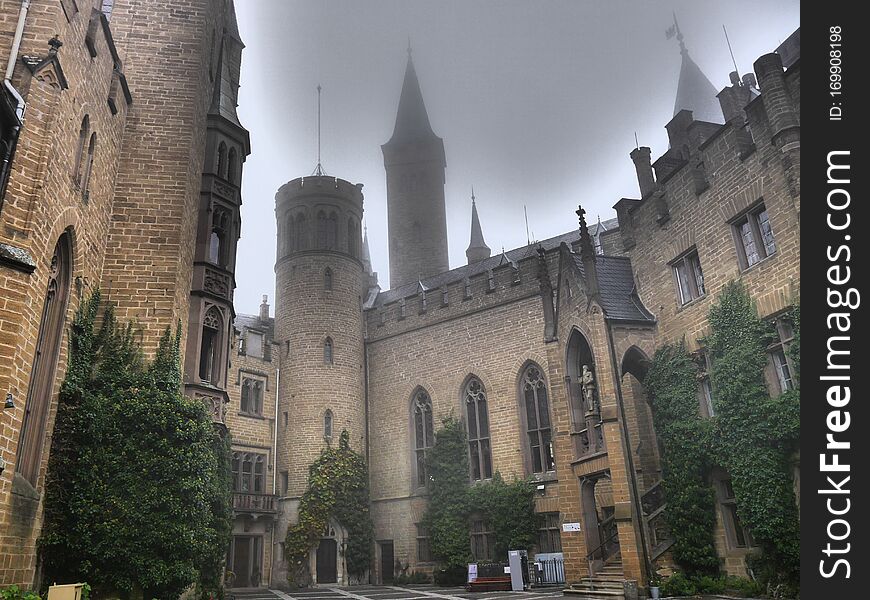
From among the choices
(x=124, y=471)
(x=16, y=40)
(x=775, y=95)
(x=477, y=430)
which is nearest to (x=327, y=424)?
(x=477, y=430)

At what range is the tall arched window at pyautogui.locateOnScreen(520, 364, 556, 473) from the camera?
21.7 metres

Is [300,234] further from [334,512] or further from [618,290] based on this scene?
[618,290]

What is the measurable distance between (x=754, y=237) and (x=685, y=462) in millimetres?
4849

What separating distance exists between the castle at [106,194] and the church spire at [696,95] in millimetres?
16237

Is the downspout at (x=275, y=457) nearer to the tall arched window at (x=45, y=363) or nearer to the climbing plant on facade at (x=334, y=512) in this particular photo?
the climbing plant on facade at (x=334, y=512)

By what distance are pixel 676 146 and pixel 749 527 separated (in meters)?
12.6

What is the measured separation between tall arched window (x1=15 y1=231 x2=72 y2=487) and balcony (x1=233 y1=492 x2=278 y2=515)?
48.2ft

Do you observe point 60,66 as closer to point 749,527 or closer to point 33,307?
point 33,307

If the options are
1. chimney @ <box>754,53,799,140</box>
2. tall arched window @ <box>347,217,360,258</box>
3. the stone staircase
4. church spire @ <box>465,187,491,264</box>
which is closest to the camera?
chimney @ <box>754,53,799,140</box>

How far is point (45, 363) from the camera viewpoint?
971 centimetres

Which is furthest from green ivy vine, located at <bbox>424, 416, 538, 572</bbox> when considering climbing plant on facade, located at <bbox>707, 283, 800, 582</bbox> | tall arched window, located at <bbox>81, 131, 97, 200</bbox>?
tall arched window, located at <bbox>81, 131, 97, 200</bbox>

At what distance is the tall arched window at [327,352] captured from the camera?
26019 millimetres

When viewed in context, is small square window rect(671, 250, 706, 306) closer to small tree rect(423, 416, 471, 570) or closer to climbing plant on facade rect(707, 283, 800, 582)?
climbing plant on facade rect(707, 283, 800, 582)

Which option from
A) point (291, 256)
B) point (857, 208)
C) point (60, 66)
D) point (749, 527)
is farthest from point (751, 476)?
point (291, 256)
